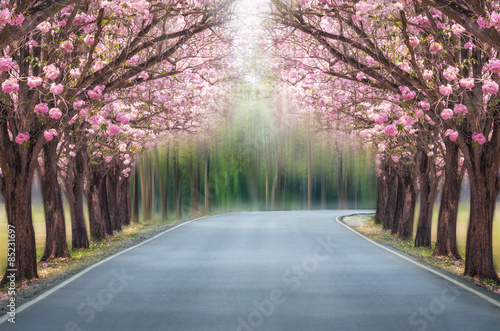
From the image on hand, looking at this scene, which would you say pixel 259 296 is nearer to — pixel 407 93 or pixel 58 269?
pixel 407 93

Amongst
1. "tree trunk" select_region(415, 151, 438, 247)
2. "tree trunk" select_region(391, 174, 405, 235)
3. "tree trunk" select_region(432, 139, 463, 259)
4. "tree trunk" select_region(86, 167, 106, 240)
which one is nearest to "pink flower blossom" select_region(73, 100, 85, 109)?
"tree trunk" select_region(432, 139, 463, 259)

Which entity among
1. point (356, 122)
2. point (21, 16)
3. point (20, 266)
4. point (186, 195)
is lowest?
point (186, 195)

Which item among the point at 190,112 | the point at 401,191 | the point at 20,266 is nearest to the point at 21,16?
the point at 20,266

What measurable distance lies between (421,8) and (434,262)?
7586mm

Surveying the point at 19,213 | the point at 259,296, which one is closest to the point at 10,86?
the point at 19,213

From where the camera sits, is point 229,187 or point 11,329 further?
point 229,187

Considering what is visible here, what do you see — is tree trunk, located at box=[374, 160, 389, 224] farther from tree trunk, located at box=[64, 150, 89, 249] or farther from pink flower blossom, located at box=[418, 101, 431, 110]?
pink flower blossom, located at box=[418, 101, 431, 110]

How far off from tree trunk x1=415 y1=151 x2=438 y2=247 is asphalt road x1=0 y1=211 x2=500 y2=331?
17.1ft

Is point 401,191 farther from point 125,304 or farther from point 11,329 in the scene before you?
point 11,329

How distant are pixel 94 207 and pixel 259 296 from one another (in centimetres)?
1758

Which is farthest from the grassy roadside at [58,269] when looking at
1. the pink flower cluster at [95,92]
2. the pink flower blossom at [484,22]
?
the pink flower blossom at [484,22]

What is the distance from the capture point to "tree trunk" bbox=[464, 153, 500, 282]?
14625 mm

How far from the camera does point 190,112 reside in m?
25.9

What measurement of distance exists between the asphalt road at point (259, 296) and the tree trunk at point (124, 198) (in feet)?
59.9
